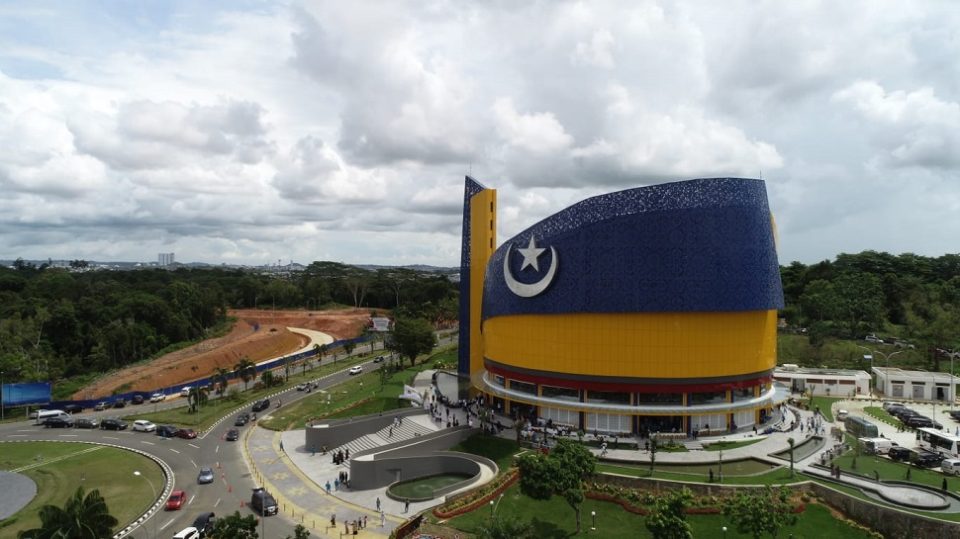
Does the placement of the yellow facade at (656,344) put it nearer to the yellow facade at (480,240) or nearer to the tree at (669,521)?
the yellow facade at (480,240)

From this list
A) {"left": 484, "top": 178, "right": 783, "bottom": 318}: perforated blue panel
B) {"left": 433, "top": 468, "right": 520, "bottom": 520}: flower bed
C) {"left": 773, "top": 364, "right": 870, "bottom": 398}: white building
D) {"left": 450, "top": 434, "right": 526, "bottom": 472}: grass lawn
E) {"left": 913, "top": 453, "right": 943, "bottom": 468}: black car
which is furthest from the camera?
{"left": 773, "top": 364, "right": 870, "bottom": 398}: white building

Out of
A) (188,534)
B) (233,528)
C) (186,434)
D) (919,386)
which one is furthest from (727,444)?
(186,434)

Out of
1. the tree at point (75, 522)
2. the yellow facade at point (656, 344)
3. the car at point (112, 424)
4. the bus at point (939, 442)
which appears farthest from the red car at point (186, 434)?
the bus at point (939, 442)

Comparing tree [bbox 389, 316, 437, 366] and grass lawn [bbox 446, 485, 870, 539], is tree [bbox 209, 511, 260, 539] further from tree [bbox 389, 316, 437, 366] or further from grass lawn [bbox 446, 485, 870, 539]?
tree [bbox 389, 316, 437, 366]

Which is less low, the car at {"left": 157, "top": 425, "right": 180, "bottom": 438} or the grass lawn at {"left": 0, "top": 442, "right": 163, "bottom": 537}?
the car at {"left": 157, "top": 425, "right": 180, "bottom": 438}

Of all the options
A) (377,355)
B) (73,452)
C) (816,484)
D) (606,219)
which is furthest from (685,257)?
(377,355)

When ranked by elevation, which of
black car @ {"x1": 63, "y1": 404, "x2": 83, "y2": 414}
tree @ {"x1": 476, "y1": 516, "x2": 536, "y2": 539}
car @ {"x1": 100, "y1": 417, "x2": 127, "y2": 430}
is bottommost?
black car @ {"x1": 63, "y1": 404, "x2": 83, "y2": 414}

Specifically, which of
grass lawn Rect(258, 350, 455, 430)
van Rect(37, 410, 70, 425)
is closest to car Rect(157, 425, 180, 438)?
grass lawn Rect(258, 350, 455, 430)
